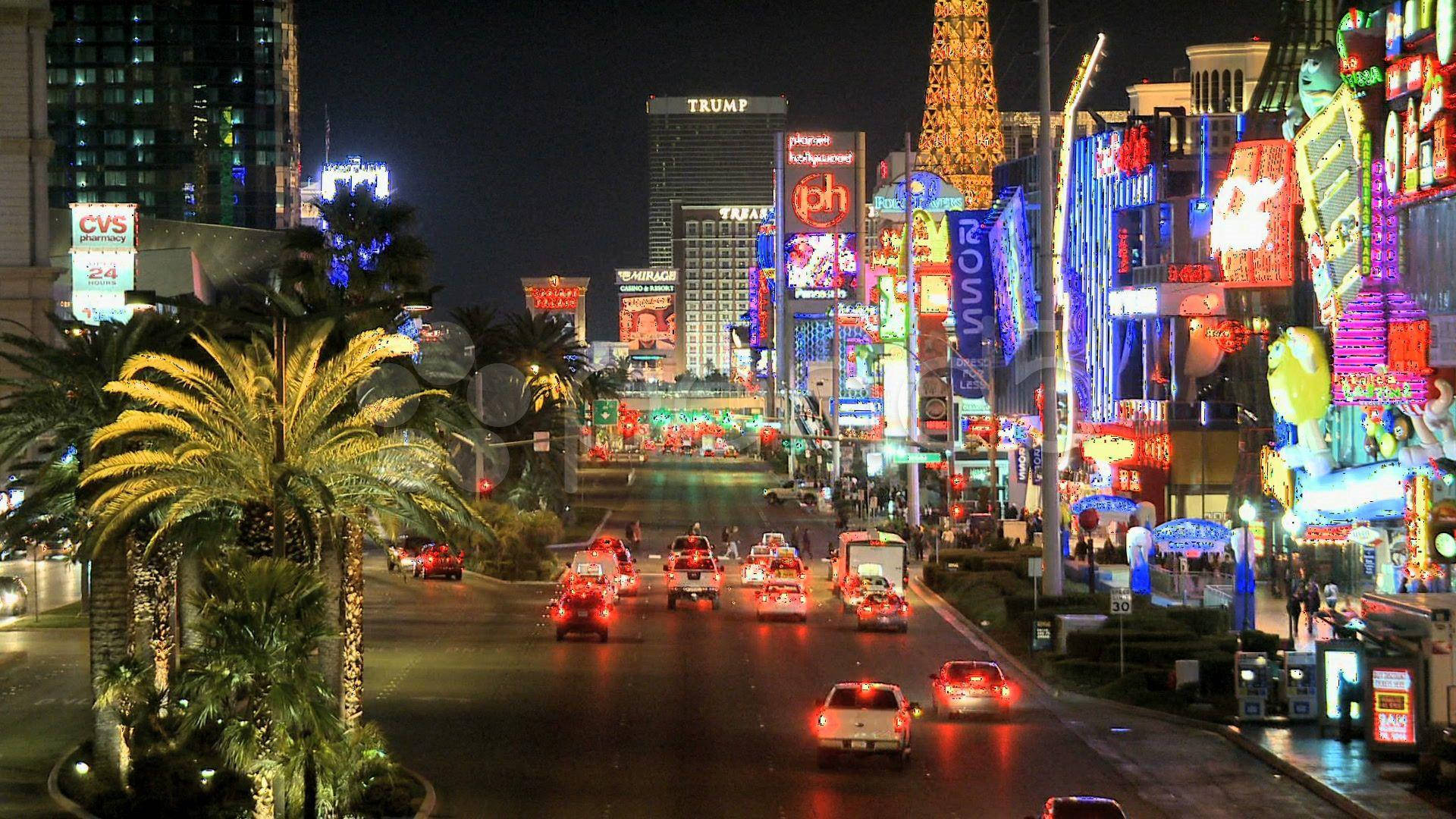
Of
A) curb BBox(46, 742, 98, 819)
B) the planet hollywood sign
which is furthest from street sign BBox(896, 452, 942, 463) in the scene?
the planet hollywood sign

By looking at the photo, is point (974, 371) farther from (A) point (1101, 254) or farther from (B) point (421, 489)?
(B) point (421, 489)

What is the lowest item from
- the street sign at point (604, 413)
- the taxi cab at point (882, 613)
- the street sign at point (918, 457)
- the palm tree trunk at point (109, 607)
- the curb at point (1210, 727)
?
the curb at point (1210, 727)

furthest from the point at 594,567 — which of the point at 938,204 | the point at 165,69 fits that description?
the point at 165,69

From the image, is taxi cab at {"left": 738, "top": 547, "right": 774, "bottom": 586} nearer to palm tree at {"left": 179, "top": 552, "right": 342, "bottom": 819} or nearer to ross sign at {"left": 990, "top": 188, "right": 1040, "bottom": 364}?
ross sign at {"left": 990, "top": 188, "right": 1040, "bottom": 364}

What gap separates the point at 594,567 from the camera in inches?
2159

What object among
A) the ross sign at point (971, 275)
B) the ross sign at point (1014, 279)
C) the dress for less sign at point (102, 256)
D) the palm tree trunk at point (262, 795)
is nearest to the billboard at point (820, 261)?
the ross sign at point (971, 275)

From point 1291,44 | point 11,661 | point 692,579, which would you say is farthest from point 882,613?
point 1291,44

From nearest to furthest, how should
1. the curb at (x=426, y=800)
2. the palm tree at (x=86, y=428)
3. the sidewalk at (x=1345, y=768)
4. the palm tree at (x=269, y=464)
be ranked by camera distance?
the curb at (x=426, y=800)
the sidewalk at (x=1345, y=768)
the palm tree at (x=269, y=464)
the palm tree at (x=86, y=428)

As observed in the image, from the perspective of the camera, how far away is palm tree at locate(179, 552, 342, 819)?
2145 centimetres

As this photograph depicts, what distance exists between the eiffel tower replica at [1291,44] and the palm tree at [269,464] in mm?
61778

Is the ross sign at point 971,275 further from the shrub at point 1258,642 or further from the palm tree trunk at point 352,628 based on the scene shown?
the palm tree trunk at point 352,628

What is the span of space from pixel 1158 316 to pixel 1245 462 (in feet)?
28.6

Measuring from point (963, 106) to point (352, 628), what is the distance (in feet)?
295

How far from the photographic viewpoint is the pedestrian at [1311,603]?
146 feet
